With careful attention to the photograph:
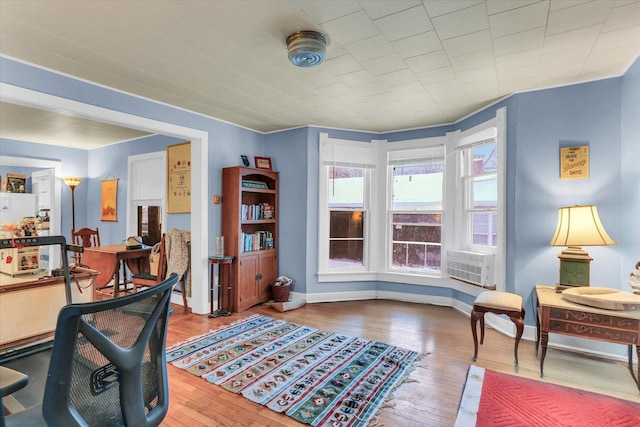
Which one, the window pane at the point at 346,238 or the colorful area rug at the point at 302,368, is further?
the window pane at the point at 346,238

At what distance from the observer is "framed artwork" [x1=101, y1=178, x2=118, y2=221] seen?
5.36m

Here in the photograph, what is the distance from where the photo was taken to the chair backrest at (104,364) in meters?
0.91

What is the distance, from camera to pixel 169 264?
406 centimetres

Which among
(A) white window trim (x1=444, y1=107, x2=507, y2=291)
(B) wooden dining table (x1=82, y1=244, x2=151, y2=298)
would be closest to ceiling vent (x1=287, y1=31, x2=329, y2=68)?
(A) white window trim (x1=444, y1=107, x2=507, y2=291)

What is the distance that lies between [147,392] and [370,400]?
147 centimetres

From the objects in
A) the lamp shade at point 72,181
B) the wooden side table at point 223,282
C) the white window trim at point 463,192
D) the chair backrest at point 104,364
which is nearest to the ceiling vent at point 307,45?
the chair backrest at point 104,364

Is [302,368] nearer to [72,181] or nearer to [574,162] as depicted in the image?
[574,162]

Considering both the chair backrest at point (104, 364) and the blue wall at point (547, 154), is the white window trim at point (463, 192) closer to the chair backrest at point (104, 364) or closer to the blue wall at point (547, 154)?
the blue wall at point (547, 154)

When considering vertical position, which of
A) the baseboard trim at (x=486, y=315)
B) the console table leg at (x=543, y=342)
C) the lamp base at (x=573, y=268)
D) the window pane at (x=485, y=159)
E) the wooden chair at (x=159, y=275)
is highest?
the window pane at (x=485, y=159)

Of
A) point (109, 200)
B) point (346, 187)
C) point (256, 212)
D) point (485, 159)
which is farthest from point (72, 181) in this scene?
point (485, 159)

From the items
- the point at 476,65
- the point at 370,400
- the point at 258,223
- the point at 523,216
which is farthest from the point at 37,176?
the point at 523,216

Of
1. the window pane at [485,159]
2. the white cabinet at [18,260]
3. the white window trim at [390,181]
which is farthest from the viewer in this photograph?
the white window trim at [390,181]

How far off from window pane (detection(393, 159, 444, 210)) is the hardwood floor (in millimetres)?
1429

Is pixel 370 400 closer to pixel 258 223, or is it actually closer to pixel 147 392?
pixel 147 392
